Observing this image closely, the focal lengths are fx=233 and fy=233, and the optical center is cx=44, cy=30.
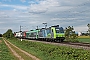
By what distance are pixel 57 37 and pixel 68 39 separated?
9.80m

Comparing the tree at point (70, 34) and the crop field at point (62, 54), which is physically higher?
the tree at point (70, 34)

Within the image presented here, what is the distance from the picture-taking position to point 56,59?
65.4 ft

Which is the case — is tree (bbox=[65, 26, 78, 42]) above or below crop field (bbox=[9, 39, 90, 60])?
above

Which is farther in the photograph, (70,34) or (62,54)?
(70,34)

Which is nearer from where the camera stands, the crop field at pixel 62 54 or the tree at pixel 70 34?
the crop field at pixel 62 54

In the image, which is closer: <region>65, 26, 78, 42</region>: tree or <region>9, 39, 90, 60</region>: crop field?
<region>9, 39, 90, 60</region>: crop field

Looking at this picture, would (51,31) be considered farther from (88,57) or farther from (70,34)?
(88,57)

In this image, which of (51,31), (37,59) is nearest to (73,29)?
(51,31)

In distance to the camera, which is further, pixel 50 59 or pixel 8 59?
pixel 8 59

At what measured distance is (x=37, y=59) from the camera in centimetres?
2183

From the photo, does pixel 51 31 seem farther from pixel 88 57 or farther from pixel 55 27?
pixel 88 57

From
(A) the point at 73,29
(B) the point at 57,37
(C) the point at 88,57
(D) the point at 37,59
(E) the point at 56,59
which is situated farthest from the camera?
(A) the point at 73,29

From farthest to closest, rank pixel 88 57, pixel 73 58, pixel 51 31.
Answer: pixel 51 31 < pixel 73 58 < pixel 88 57

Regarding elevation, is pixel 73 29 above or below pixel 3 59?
above
